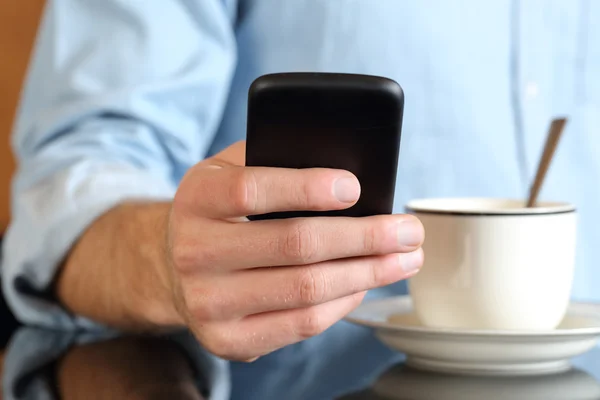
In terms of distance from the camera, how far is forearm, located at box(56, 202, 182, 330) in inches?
20.2

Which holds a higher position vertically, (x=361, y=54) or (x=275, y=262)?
(x=361, y=54)

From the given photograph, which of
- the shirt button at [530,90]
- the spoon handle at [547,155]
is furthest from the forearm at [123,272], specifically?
the shirt button at [530,90]

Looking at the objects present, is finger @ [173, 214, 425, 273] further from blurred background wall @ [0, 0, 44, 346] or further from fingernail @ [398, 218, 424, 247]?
blurred background wall @ [0, 0, 44, 346]

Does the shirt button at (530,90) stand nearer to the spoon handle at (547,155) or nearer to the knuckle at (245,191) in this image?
the spoon handle at (547,155)

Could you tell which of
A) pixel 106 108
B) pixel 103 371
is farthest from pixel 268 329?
pixel 106 108

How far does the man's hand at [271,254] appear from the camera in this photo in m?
0.32

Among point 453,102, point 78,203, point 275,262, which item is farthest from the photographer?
point 453,102

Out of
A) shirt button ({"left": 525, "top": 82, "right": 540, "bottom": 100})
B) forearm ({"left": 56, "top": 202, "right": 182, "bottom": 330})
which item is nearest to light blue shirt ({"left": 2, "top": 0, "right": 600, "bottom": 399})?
shirt button ({"left": 525, "top": 82, "right": 540, "bottom": 100})

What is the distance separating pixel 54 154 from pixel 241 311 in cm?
42

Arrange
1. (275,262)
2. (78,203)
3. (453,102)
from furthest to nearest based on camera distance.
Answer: (453,102)
(78,203)
(275,262)

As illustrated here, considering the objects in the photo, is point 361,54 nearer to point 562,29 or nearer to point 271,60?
point 271,60

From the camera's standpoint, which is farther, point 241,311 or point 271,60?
point 271,60

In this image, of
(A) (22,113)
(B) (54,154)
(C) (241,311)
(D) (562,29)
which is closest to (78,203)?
(B) (54,154)

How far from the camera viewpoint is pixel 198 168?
375mm
